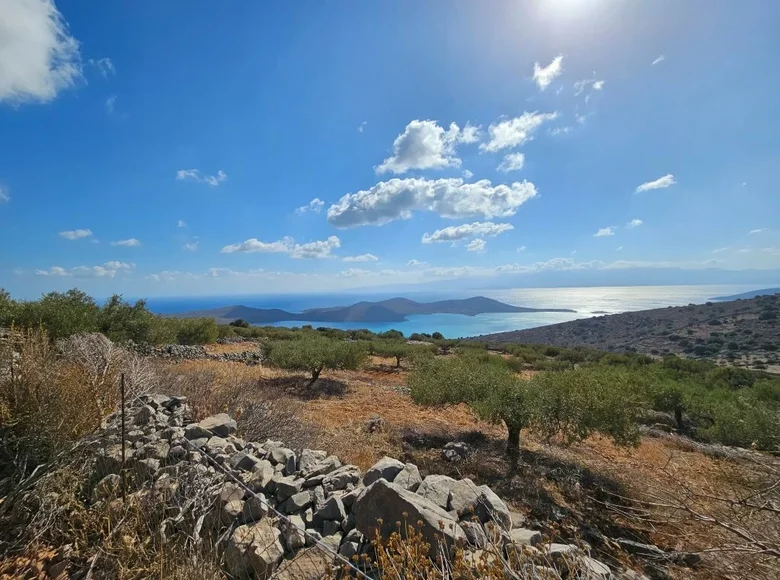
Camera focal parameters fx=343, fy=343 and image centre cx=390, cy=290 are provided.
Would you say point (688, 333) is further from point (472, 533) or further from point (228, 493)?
point (228, 493)

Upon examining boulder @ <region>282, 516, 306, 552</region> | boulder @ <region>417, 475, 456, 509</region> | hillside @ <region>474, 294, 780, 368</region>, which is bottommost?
hillside @ <region>474, 294, 780, 368</region>

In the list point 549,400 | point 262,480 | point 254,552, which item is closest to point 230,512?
point 262,480

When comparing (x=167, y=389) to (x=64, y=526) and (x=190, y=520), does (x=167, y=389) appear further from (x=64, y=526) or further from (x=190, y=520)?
(x=190, y=520)

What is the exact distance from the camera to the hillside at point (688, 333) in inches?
1218

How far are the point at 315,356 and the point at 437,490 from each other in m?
10.7

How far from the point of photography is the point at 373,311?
65.9 metres

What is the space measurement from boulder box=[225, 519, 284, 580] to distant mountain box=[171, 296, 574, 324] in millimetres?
49831

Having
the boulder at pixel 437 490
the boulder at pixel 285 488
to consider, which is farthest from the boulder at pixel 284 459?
the boulder at pixel 437 490

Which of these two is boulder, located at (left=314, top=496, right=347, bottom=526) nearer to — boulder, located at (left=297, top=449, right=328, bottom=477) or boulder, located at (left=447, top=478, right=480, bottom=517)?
boulder, located at (left=297, top=449, right=328, bottom=477)

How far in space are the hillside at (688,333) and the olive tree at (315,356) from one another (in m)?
26.0

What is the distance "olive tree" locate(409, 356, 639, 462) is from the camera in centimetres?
671

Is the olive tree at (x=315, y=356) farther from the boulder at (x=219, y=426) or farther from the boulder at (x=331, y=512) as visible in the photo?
the boulder at (x=331, y=512)

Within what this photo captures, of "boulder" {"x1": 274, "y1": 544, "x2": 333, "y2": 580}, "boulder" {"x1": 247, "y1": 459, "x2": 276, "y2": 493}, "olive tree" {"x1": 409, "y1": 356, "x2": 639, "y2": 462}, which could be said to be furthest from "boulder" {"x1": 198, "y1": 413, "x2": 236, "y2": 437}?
"olive tree" {"x1": 409, "y1": 356, "x2": 639, "y2": 462}

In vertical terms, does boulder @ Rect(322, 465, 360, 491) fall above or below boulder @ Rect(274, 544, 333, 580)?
above
